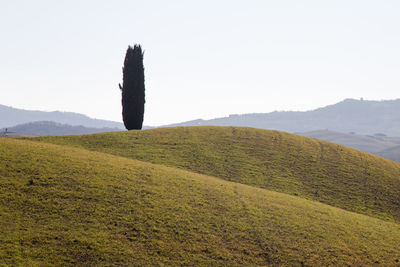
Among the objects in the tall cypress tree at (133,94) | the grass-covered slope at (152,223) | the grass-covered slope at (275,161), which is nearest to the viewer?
the grass-covered slope at (152,223)

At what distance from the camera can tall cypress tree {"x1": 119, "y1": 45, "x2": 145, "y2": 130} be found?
5334 centimetres

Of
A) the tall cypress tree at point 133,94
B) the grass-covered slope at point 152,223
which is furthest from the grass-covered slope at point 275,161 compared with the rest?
the tall cypress tree at point 133,94

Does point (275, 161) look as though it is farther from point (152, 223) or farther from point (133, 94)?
point (133, 94)

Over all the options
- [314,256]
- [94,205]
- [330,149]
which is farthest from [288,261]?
[330,149]

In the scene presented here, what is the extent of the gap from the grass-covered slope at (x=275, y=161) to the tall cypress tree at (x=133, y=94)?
880 cm

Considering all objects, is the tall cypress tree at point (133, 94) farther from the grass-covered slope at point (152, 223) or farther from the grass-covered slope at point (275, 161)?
the grass-covered slope at point (152, 223)

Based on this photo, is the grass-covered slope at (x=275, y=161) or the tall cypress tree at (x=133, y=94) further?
the tall cypress tree at (x=133, y=94)

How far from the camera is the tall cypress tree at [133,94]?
53344mm

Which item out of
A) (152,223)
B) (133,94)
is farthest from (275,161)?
(133,94)

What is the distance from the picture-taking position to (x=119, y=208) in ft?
62.8

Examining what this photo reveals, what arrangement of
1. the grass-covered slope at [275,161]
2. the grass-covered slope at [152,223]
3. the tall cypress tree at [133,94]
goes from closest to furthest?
1. the grass-covered slope at [152,223]
2. the grass-covered slope at [275,161]
3. the tall cypress tree at [133,94]

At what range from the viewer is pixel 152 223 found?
720 inches

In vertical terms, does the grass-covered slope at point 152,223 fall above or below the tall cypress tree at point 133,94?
below

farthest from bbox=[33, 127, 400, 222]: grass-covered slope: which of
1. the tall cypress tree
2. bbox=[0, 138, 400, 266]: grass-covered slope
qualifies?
the tall cypress tree
